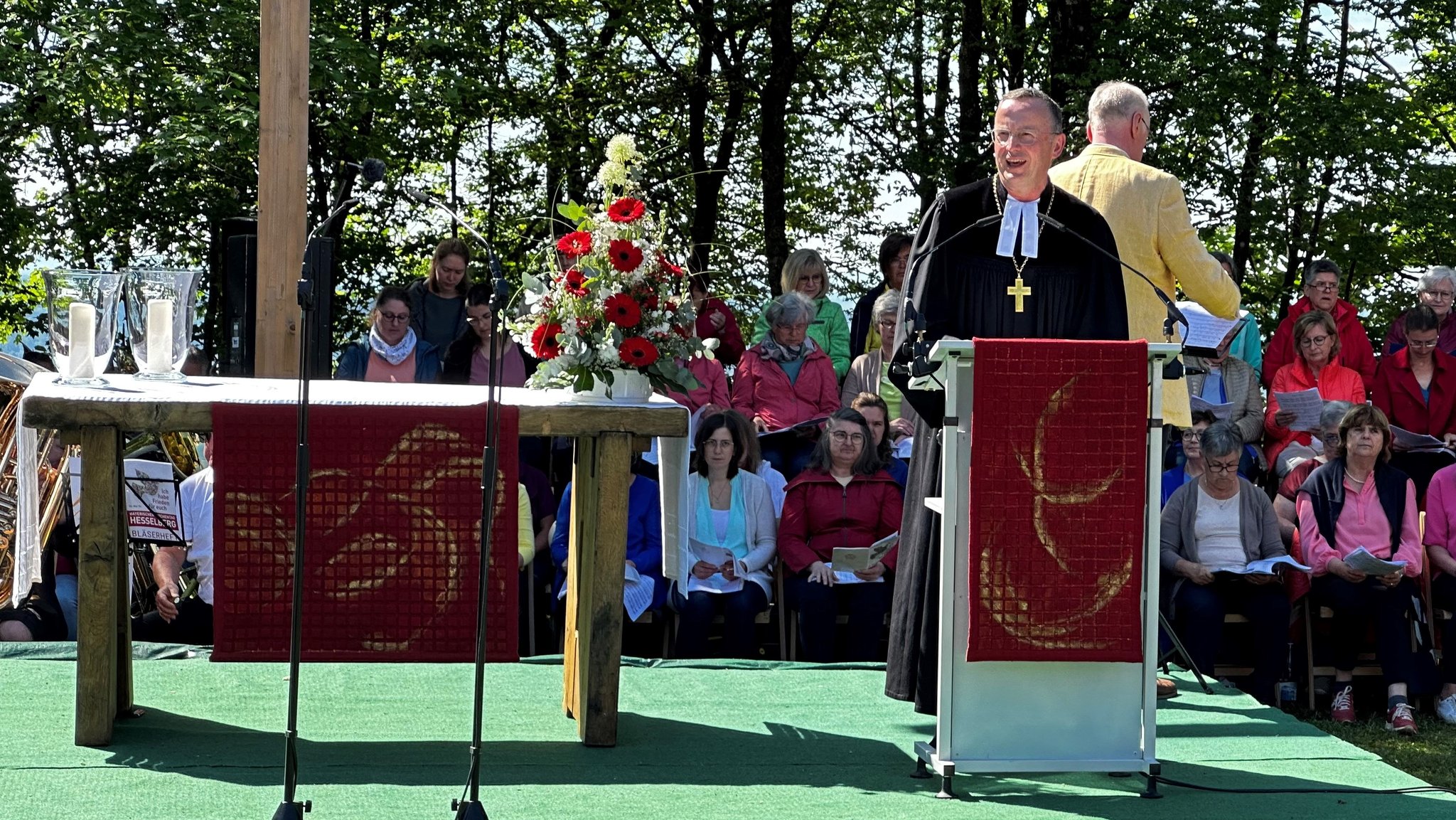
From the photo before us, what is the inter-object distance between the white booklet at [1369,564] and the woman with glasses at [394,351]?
4.31m

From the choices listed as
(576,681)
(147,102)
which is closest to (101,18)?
(147,102)

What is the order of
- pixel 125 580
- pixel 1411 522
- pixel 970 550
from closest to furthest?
pixel 970 550, pixel 125 580, pixel 1411 522

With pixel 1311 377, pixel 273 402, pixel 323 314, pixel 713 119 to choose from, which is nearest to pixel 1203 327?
pixel 273 402

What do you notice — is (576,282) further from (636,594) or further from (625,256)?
(636,594)

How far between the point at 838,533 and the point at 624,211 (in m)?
2.69

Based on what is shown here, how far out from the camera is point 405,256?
48.9ft

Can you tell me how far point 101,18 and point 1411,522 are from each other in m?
8.37

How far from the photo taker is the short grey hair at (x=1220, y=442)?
23.3 ft

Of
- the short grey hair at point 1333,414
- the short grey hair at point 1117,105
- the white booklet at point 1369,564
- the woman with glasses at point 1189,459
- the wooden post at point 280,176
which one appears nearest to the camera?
the short grey hair at point 1117,105

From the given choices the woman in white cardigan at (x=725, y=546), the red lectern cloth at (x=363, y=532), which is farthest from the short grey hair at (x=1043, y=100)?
the woman in white cardigan at (x=725, y=546)

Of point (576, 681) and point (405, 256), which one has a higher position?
point (405, 256)

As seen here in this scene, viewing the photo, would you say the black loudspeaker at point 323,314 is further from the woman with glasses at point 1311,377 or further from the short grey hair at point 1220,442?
the woman with glasses at point 1311,377

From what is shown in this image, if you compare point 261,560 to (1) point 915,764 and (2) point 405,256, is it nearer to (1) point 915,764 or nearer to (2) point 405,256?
(1) point 915,764

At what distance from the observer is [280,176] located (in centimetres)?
644
